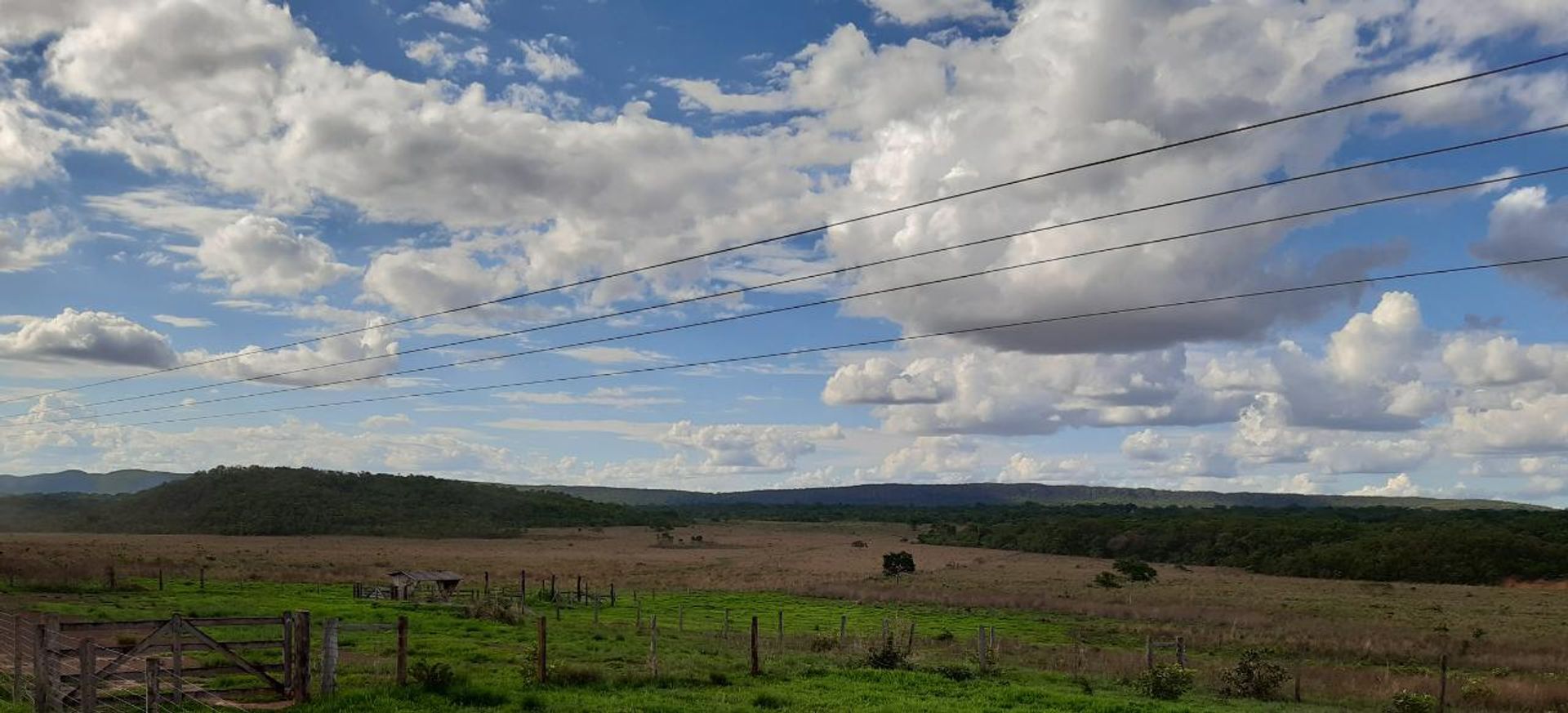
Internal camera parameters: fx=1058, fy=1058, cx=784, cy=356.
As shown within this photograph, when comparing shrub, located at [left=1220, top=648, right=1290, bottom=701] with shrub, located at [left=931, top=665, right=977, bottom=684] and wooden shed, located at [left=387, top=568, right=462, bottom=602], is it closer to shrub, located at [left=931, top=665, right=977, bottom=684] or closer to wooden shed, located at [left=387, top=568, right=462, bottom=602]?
shrub, located at [left=931, top=665, right=977, bottom=684]

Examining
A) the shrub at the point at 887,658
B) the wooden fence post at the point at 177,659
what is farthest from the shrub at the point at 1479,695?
the wooden fence post at the point at 177,659

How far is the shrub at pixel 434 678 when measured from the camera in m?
21.8

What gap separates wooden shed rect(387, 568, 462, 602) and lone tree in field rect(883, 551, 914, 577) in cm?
4445

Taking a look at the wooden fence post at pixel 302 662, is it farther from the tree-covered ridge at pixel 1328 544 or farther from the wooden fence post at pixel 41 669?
the tree-covered ridge at pixel 1328 544

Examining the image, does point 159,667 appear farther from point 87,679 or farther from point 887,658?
point 887,658

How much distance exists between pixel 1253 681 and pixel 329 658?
2436cm

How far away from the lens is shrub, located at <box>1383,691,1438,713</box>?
26.9m

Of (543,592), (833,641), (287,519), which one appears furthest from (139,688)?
(287,519)

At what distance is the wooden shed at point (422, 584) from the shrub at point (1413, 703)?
44206 millimetres

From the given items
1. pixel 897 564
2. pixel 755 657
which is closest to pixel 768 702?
pixel 755 657

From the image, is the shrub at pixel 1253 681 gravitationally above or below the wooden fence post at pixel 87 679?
below

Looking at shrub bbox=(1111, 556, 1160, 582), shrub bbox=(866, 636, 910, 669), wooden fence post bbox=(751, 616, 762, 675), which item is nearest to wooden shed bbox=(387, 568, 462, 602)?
shrub bbox=(866, 636, 910, 669)

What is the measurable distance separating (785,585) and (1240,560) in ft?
239

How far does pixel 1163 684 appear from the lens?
2809 centimetres
